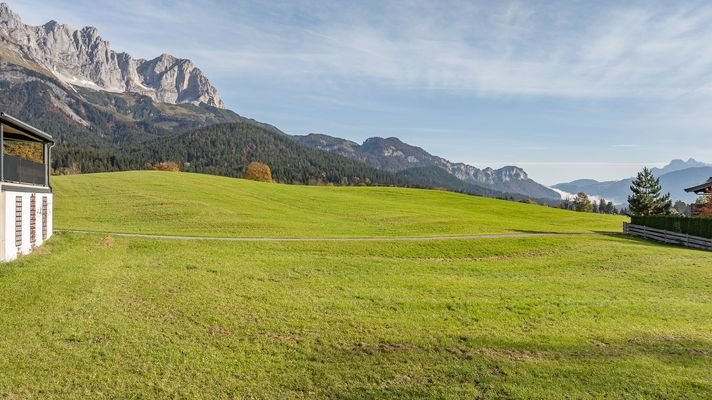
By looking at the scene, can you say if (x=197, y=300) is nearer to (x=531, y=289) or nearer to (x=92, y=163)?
(x=531, y=289)

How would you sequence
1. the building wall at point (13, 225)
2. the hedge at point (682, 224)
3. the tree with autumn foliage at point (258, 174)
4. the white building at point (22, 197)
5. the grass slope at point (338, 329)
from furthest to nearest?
1. the tree with autumn foliage at point (258, 174)
2. the hedge at point (682, 224)
3. the white building at point (22, 197)
4. the building wall at point (13, 225)
5. the grass slope at point (338, 329)

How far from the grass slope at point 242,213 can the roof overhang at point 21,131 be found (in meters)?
8.87

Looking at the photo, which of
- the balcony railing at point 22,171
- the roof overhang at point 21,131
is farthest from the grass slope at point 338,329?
the roof overhang at point 21,131

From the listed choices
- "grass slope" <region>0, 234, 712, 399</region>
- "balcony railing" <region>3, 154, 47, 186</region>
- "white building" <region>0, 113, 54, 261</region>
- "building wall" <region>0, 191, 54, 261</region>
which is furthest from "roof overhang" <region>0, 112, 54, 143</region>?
"grass slope" <region>0, 234, 712, 399</region>

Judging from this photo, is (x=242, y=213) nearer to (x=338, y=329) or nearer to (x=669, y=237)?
(x=338, y=329)

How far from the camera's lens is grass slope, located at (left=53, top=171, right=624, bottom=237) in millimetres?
37312

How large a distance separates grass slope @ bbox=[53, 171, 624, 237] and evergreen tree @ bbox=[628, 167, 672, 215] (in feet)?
62.5

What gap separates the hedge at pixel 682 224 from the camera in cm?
3820

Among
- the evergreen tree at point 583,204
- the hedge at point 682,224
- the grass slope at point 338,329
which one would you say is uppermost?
the evergreen tree at point 583,204

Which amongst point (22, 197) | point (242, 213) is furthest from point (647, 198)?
point (22, 197)

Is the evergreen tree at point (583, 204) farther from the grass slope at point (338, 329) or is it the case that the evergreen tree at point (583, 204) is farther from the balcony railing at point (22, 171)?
the balcony railing at point (22, 171)

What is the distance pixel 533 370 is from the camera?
10805 mm

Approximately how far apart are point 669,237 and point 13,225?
167ft

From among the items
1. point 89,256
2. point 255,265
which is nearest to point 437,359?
point 255,265
